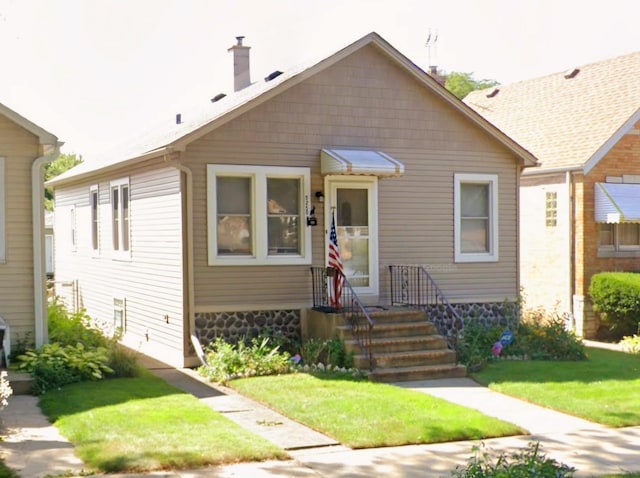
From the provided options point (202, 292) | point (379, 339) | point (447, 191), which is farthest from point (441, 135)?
point (202, 292)

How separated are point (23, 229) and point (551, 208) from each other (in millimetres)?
12521

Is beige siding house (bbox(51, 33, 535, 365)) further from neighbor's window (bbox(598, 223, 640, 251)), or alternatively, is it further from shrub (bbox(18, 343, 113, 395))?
neighbor's window (bbox(598, 223, 640, 251))

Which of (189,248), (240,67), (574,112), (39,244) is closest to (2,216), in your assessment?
(39,244)

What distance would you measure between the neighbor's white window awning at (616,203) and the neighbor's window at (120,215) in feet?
34.8

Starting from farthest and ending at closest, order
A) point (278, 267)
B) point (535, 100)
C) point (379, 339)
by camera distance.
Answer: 1. point (535, 100)
2. point (278, 267)
3. point (379, 339)

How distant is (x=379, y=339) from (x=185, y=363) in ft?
11.0

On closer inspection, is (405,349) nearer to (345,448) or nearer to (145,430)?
(345,448)

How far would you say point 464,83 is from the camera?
196 ft

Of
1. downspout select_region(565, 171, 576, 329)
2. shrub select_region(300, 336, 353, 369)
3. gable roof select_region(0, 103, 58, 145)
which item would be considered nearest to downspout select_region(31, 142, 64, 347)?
gable roof select_region(0, 103, 58, 145)

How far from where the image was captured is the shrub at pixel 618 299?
60.6 ft

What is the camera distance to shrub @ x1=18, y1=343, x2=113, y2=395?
1217 cm

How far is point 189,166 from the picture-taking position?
14523 mm

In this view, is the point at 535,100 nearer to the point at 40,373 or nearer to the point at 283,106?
the point at 283,106

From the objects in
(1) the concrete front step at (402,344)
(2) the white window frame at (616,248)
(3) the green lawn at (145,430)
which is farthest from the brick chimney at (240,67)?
(3) the green lawn at (145,430)
